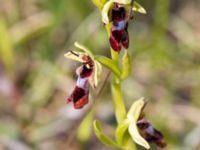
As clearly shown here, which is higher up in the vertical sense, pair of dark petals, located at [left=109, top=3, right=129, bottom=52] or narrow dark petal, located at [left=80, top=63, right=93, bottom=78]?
pair of dark petals, located at [left=109, top=3, right=129, bottom=52]

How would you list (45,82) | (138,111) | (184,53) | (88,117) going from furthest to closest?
(184,53) → (45,82) → (88,117) → (138,111)

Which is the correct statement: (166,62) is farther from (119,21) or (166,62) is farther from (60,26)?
(119,21)

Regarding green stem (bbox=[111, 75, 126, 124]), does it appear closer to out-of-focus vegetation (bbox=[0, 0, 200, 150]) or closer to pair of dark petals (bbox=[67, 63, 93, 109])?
pair of dark petals (bbox=[67, 63, 93, 109])

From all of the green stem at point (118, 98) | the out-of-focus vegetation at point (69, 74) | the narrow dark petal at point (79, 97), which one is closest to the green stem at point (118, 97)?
the green stem at point (118, 98)

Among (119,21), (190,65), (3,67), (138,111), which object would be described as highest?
(119,21)

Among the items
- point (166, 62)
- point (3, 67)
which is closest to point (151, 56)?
point (166, 62)

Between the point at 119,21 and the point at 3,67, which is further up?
the point at 119,21

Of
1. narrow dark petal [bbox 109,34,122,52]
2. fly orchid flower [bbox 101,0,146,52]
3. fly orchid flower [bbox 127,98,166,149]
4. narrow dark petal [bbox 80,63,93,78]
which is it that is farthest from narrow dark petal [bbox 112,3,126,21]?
fly orchid flower [bbox 127,98,166,149]
